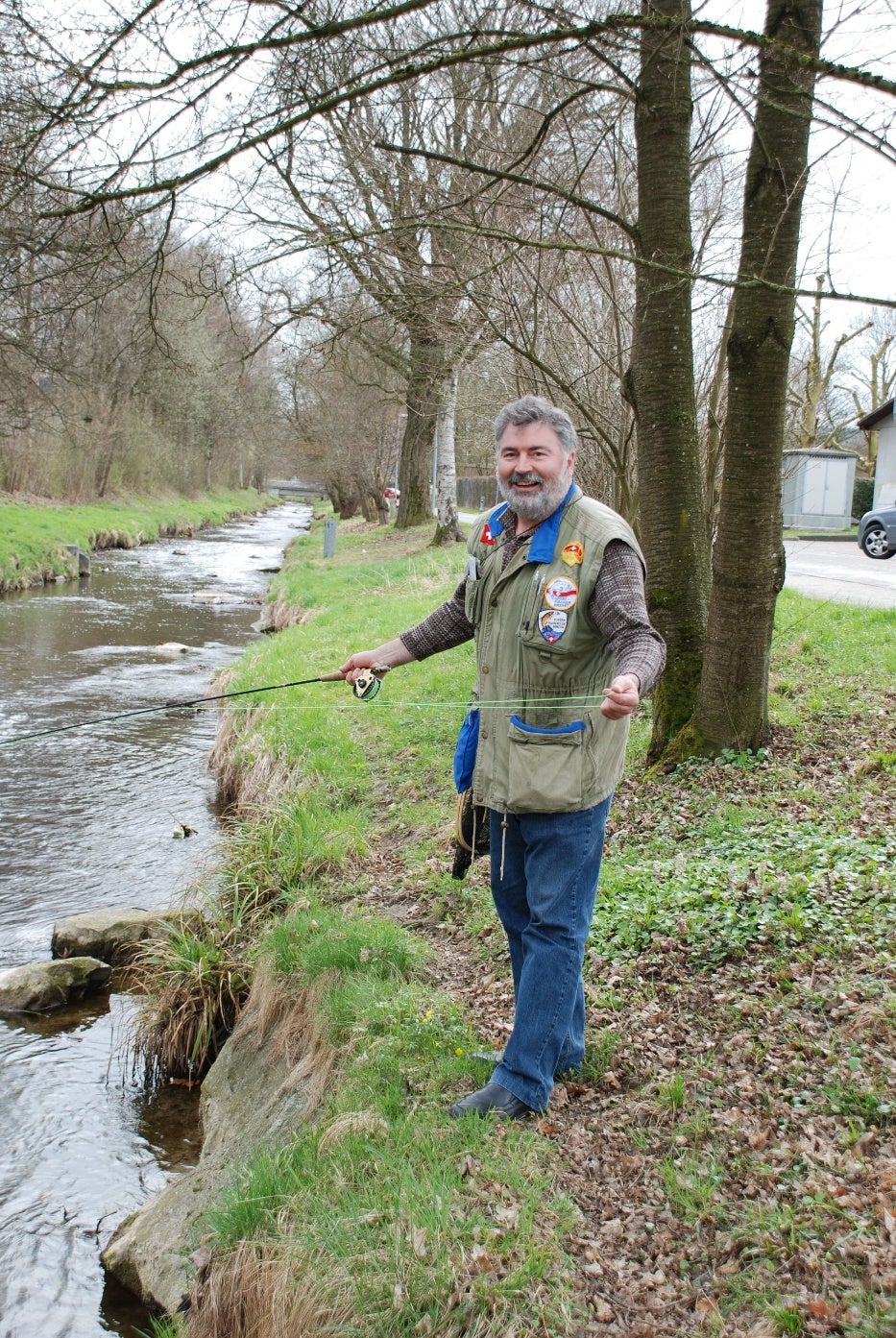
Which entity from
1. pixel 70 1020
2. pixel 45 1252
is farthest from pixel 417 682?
pixel 45 1252

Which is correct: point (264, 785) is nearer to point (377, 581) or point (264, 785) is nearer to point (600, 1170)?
point (600, 1170)

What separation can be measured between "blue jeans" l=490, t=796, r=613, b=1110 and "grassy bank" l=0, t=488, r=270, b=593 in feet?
62.1

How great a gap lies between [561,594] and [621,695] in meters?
0.44

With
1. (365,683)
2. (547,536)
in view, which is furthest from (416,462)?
(547,536)

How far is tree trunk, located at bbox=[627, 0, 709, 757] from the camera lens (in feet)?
20.1

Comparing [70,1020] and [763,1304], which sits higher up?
[763,1304]

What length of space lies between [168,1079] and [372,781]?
9.77 ft

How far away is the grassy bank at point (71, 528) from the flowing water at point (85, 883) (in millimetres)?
3422

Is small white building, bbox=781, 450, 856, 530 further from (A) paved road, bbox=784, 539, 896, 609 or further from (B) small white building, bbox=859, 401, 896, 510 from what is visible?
(A) paved road, bbox=784, 539, 896, 609

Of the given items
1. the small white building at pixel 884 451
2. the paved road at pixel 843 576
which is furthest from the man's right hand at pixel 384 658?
the small white building at pixel 884 451

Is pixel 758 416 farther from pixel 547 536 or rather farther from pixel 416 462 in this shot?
pixel 416 462

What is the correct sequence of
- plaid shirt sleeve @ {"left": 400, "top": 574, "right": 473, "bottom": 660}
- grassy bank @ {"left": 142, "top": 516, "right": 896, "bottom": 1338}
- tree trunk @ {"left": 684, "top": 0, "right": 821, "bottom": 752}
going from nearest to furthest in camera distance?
grassy bank @ {"left": 142, "top": 516, "right": 896, "bottom": 1338} → plaid shirt sleeve @ {"left": 400, "top": 574, "right": 473, "bottom": 660} → tree trunk @ {"left": 684, "top": 0, "right": 821, "bottom": 752}

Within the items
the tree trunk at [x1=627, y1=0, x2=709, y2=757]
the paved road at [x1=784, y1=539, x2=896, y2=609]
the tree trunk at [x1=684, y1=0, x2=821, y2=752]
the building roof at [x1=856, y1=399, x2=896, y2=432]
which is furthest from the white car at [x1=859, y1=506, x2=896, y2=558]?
the building roof at [x1=856, y1=399, x2=896, y2=432]

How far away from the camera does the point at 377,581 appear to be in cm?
1742
